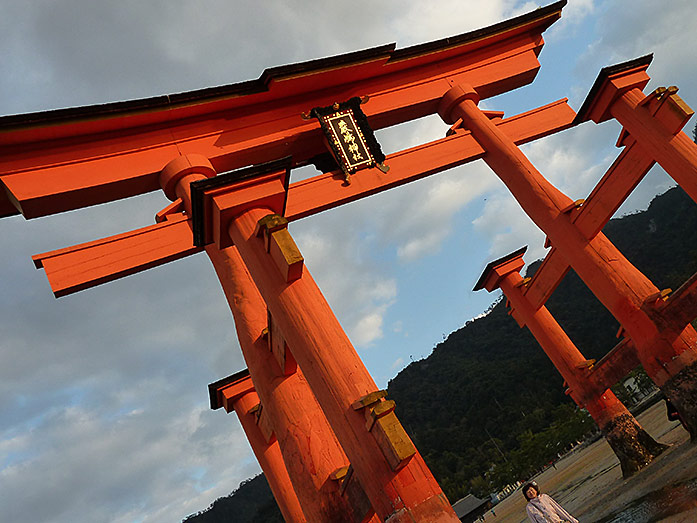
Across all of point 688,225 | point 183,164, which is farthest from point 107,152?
point 688,225

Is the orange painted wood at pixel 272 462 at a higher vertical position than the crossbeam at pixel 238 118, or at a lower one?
lower

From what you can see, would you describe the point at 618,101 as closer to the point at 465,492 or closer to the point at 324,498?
the point at 324,498

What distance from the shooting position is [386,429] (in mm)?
3686

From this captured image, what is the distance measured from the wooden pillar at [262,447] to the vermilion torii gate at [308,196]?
1.2 inches

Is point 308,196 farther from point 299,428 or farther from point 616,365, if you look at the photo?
→ point 616,365

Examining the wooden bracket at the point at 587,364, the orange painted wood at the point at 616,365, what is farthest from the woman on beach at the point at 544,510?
the wooden bracket at the point at 587,364

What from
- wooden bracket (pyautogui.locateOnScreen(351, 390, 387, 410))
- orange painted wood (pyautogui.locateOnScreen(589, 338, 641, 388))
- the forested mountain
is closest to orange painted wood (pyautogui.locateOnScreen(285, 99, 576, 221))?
wooden bracket (pyautogui.locateOnScreen(351, 390, 387, 410))

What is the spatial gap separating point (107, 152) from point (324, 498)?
5160 millimetres

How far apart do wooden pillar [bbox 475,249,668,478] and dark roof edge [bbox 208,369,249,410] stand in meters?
5.24

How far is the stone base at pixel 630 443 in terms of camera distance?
23.8 feet

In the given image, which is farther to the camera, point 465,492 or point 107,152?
point 465,492

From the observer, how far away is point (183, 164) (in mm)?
6387

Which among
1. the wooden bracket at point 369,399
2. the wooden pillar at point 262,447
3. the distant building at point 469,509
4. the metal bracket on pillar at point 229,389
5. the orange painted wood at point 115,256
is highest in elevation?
the orange painted wood at point 115,256

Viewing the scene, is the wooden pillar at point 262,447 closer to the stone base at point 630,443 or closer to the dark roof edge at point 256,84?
the dark roof edge at point 256,84
